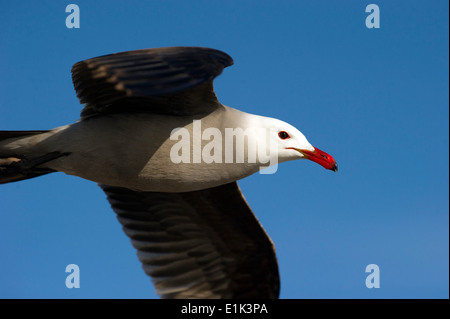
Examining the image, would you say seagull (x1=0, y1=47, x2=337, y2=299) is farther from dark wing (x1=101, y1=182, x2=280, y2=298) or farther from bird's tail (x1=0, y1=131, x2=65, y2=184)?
dark wing (x1=101, y1=182, x2=280, y2=298)

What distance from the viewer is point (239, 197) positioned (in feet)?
24.0

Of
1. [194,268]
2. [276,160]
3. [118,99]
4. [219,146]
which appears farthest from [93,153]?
[194,268]

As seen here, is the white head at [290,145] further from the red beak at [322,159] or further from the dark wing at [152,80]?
the dark wing at [152,80]

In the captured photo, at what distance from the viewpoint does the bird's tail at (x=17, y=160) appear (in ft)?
20.2

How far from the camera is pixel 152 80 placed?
4.97 meters

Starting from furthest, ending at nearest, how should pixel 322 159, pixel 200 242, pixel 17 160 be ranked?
1. pixel 200 242
2. pixel 322 159
3. pixel 17 160

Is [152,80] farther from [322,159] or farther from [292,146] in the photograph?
[322,159]

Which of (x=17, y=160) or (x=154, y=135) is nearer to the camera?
(x=154, y=135)

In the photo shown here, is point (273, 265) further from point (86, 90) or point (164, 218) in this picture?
point (86, 90)

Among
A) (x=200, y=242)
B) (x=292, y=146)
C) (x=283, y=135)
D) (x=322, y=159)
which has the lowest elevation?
(x=200, y=242)

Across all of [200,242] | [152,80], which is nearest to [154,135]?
[152,80]

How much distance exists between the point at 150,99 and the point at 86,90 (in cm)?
63

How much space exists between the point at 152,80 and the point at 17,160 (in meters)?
2.02

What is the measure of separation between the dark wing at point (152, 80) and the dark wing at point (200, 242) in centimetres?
151
